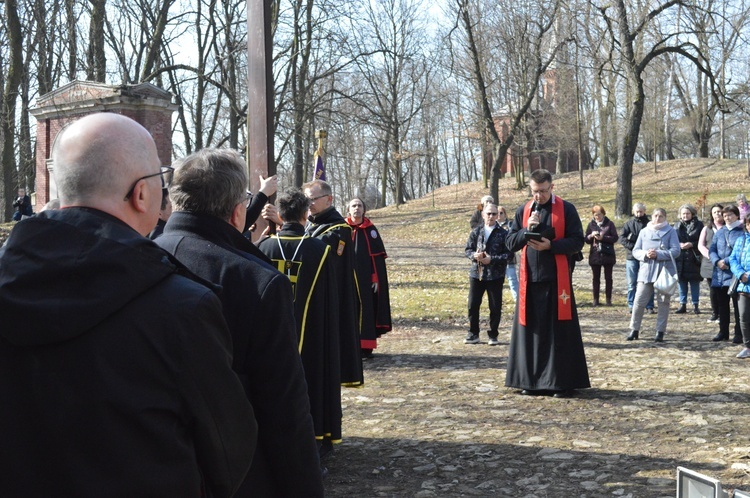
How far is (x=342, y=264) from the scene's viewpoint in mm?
7238

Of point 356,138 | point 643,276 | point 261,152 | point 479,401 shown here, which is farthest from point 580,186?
point 261,152

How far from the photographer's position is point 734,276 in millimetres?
9844

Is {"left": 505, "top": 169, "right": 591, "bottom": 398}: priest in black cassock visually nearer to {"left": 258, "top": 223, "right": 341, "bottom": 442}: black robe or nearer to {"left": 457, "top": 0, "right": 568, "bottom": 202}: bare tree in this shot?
{"left": 258, "top": 223, "right": 341, "bottom": 442}: black robe

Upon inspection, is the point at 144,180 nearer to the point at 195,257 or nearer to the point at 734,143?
the point at 195,257

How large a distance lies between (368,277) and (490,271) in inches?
72.9

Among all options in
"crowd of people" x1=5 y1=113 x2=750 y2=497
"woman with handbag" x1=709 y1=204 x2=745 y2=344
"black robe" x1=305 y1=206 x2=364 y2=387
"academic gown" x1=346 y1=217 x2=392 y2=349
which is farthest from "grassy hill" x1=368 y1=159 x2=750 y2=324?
"crowd of people" x1=5 y1=113 x2=750 y2=497

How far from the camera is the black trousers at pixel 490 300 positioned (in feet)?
36.7

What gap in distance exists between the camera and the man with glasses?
440 inches

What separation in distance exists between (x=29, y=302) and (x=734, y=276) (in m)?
9.52

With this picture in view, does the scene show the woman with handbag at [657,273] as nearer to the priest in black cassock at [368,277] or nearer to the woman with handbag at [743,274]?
the woman with handbag at [743,274]

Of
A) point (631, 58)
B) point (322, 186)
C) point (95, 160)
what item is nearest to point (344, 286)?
point (322, 186)

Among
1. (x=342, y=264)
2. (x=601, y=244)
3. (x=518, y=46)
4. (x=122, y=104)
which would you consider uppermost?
(x=518, y=46)

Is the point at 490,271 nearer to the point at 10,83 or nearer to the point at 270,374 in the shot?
the point at 270,374

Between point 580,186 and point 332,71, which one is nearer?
point 332,71
